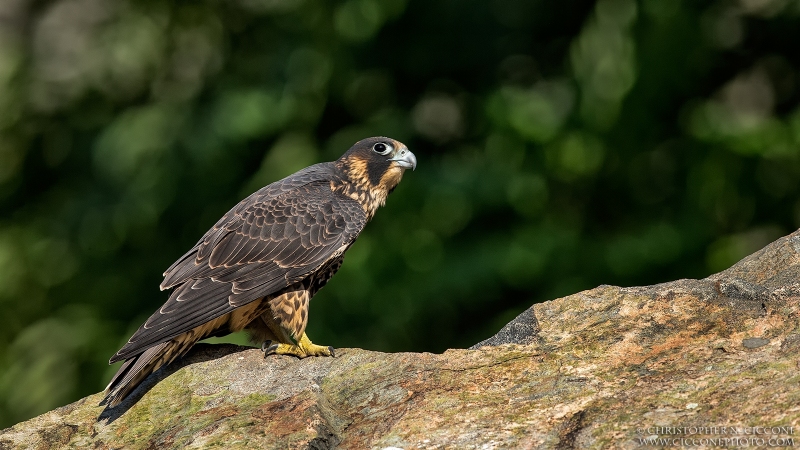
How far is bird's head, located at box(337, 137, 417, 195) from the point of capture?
528 centimetres

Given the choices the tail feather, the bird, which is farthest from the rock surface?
the bird

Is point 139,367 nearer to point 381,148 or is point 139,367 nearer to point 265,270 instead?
point 265,270

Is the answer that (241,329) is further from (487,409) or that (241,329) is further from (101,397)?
(487,409)

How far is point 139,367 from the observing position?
12.7 feet

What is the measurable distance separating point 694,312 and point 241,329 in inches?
94.3

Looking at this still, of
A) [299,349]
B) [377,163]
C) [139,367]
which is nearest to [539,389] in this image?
[299,349]

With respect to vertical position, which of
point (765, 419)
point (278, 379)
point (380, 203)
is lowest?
point (765, 419)

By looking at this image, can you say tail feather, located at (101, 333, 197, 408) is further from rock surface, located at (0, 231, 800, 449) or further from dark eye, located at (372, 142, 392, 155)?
dark eye, located at (372, 142, 392, 155)

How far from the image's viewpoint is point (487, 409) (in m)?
3.10

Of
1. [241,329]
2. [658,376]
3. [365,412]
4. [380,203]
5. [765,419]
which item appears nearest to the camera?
[765,419]

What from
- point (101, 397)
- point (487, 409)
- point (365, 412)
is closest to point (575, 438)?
point (487, 409)

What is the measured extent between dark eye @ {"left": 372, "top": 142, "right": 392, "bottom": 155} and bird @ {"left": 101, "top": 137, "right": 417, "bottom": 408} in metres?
0.09

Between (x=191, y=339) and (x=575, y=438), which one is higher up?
(x=191, y=339)

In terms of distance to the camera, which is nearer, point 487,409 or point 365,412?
point 487,409
